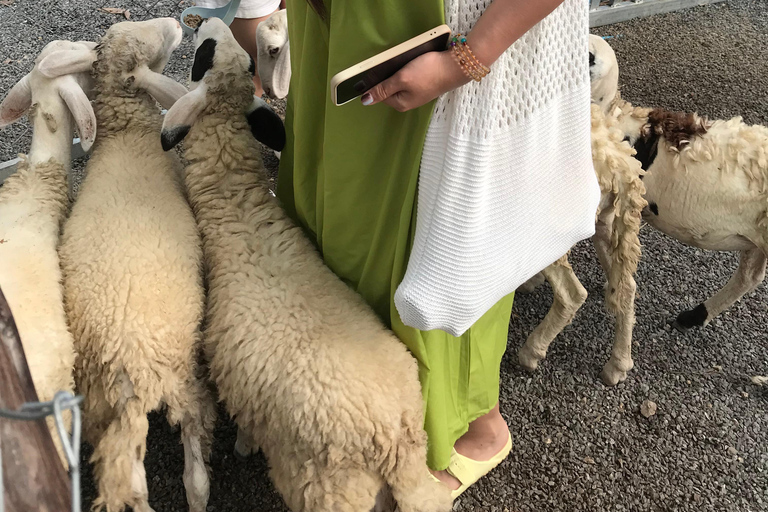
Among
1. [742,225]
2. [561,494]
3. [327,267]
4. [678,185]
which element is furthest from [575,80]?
[561,494]

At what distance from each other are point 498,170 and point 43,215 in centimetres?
152

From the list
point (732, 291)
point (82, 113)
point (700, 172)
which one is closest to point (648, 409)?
point (732, 291)

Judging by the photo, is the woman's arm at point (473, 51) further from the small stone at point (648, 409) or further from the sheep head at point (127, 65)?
the small stone at point (648, 409)

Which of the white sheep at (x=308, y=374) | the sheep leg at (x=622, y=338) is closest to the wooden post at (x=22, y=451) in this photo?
the white sheep at (x=308, y=374)

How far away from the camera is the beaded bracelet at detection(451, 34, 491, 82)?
903 millimetres

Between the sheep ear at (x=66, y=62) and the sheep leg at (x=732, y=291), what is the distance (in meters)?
2.69

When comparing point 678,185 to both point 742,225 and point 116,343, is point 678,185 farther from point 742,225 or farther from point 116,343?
point 116,343

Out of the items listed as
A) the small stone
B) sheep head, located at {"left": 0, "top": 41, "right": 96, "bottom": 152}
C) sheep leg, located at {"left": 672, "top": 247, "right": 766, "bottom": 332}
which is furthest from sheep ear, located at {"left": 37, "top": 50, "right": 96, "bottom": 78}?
sheep leg, located at {"left": 672, "top": 247, "right": 766, "bottom": 332}

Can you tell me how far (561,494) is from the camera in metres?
1.95

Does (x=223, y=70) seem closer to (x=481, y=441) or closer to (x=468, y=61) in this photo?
(x=468, y=61)

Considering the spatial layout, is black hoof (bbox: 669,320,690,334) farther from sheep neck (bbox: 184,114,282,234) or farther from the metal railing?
the metal railing

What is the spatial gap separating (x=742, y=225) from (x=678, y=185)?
0.26 m

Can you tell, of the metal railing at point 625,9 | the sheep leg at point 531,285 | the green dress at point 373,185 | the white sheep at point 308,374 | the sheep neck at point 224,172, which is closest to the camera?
the green dress at point 373,185

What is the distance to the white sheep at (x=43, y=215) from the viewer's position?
1394 millimetres
